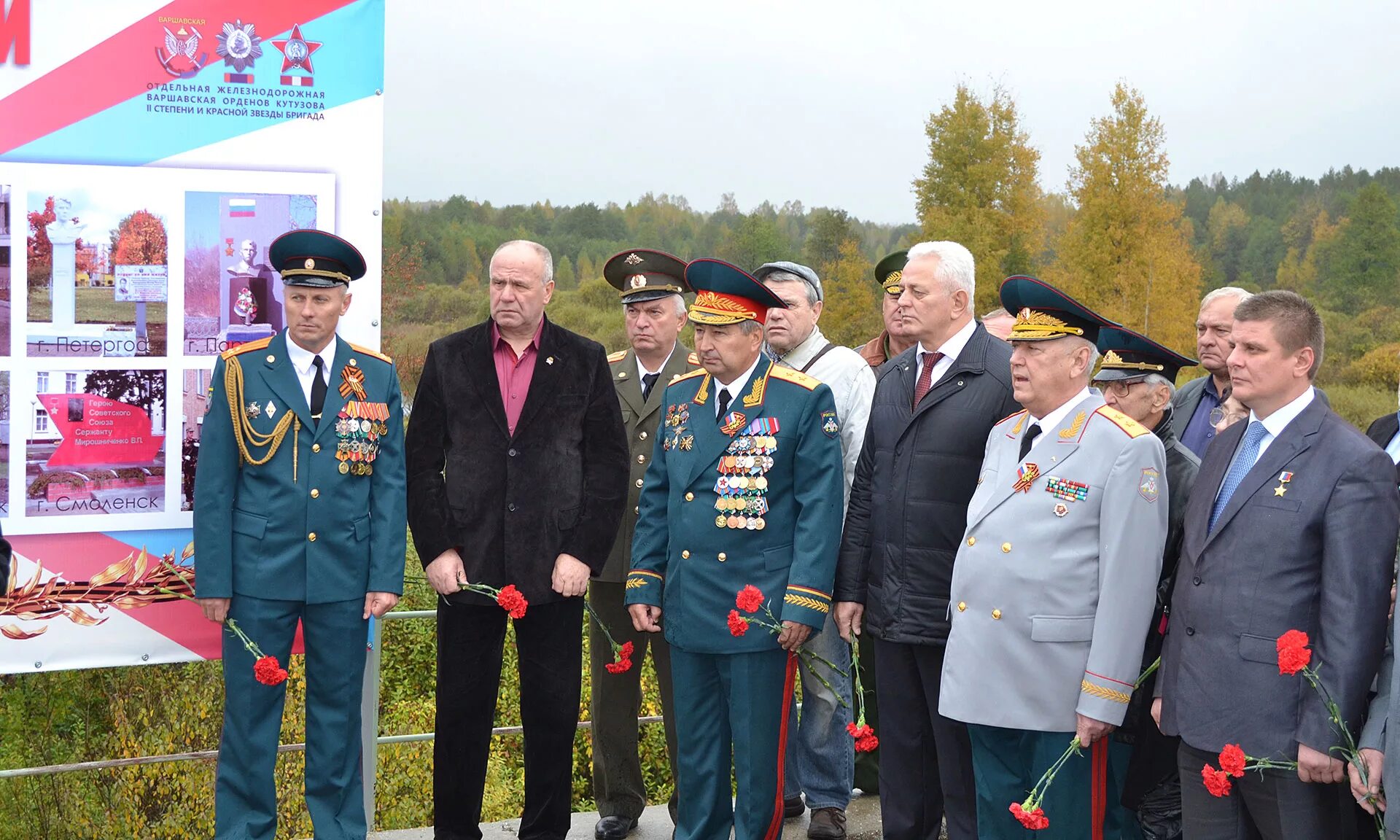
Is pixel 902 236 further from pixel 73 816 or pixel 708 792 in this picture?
pixel 708 792

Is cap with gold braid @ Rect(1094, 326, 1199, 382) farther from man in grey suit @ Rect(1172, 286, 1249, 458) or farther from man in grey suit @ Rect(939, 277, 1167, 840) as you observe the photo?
man in grey suit @ Rect(1172, 286, 1249, 458)

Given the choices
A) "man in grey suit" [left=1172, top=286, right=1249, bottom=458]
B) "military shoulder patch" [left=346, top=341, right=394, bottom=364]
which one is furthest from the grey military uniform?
"military shoulder patch" [left=346, top=341, right=394, bottom=364]

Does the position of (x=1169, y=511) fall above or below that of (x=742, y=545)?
above

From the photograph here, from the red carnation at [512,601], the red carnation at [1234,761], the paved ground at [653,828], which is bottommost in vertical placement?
the paved ground at [653,828]

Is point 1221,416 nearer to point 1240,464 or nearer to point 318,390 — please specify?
point 1240,464

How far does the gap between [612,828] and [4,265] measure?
9.19ft

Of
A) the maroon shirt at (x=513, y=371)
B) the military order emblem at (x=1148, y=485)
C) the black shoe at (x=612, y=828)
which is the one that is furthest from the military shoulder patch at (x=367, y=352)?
the military order emblem at (x=1148, y=485)

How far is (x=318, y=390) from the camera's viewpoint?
12.7ft

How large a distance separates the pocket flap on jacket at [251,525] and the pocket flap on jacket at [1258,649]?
9.15ft

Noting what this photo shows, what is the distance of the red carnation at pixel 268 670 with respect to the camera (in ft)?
12.0

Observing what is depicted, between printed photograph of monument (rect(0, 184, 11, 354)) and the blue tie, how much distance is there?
3.67 metres

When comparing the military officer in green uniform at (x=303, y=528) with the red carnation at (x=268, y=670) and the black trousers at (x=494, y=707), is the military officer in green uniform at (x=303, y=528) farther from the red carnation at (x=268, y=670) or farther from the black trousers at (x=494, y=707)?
the black trousers at (x=494, y=707)

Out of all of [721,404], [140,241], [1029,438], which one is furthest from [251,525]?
[1029,438]

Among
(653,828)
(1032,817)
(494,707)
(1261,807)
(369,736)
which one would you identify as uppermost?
(1261,807)
